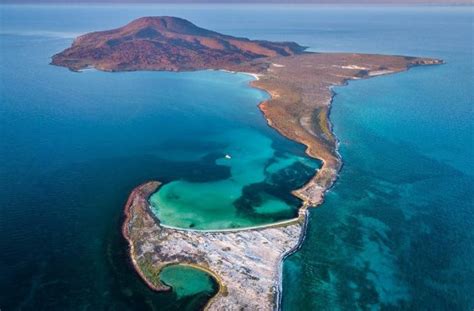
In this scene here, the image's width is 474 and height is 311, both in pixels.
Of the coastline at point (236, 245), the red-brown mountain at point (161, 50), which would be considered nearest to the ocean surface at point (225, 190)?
the coastline at point (236, 245)

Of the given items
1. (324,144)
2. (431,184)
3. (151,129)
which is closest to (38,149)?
(151,129)

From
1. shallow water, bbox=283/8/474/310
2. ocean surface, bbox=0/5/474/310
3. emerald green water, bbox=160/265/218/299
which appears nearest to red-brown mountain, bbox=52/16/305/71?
ocean surface, bbox=0/5/474/310

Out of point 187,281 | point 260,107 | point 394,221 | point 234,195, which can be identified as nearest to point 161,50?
point 260,107

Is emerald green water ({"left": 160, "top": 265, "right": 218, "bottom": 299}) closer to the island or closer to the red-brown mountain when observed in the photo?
the island

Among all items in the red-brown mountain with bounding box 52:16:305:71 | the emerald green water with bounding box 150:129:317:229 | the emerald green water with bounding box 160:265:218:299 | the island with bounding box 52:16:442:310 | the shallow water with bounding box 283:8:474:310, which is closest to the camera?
the emerald green water with bounding box 160:265:218:299

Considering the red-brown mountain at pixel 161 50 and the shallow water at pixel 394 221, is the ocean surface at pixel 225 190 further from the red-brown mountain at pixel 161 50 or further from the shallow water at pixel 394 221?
the red-brown mountain at pixel 161 50

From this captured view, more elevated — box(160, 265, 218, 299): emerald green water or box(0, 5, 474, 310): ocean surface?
box(0, 5, 474, 310): ocean surface
